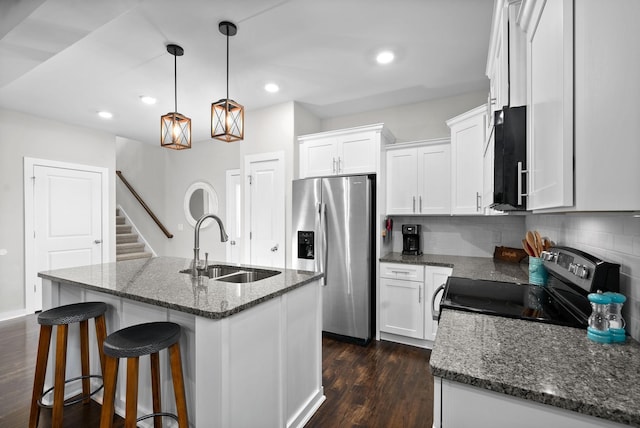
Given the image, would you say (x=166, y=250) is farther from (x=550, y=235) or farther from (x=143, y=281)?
(x=550, y=235)

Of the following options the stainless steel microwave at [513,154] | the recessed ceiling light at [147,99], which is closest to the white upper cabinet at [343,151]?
the recessed ceiling light at [147,99]

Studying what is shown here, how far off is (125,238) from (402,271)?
17.5 feet

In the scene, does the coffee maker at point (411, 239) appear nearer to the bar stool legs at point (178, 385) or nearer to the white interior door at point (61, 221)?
the bar stool legs at point (178, 385)

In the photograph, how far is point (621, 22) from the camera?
62 cm

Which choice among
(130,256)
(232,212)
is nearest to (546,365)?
(232,212)

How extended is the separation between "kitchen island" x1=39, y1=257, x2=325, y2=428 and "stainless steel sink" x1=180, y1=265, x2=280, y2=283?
0.48 feet

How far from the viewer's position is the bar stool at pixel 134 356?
4.35 feet

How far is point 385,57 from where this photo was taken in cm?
259

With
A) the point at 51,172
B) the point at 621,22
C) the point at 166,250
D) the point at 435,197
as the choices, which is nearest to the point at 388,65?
the point at 435,197

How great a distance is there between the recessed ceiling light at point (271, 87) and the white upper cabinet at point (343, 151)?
0.60 m

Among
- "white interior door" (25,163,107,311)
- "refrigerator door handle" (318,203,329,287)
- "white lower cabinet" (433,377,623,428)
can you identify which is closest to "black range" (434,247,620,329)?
"white lower cabinet" (433,377,623,428)

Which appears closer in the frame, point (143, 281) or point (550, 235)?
point (143, 281)

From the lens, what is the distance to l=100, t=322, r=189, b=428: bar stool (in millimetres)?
1326

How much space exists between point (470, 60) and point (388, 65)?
2.34 ft
